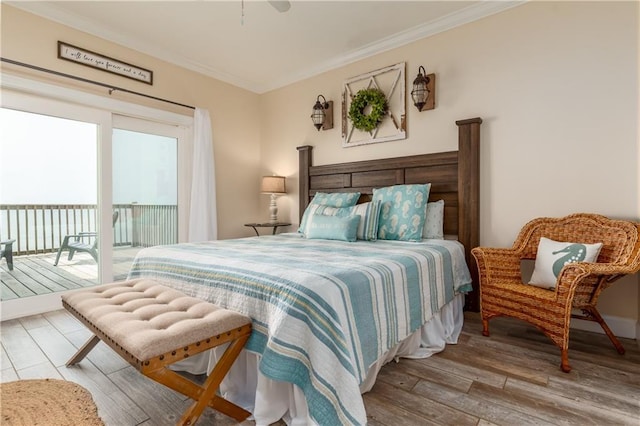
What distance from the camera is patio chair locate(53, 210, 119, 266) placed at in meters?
3.19

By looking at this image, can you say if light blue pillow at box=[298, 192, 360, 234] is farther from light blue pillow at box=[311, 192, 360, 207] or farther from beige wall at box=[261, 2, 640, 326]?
beige wall at box=[261, 2, 640, 326]

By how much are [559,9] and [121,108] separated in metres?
4.00

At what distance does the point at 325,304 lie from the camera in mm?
1312

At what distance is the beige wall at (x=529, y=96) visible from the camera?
2.32 metres

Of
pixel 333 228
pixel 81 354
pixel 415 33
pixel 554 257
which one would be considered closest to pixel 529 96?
pixel 415 33

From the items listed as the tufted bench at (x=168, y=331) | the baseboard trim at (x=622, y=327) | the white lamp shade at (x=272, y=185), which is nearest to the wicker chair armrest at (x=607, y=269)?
the baseboard trim at (x=622, y=327)

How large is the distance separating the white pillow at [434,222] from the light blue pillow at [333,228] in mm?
624

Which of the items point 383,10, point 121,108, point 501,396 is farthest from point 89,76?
point 501,396

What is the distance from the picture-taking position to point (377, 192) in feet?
10.3

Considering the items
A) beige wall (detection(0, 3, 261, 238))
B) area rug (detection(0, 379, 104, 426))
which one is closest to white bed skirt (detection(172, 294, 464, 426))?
area rug (detection(0, 379, 104, 426))

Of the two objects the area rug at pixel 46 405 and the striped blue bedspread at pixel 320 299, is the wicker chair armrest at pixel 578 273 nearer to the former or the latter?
the striped blue bedspread at pixel 320 299

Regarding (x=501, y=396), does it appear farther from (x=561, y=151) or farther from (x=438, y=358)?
(x=561, y=151)

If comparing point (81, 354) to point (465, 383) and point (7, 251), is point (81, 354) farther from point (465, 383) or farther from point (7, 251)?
point (465, 383)

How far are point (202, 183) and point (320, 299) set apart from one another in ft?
9.93
